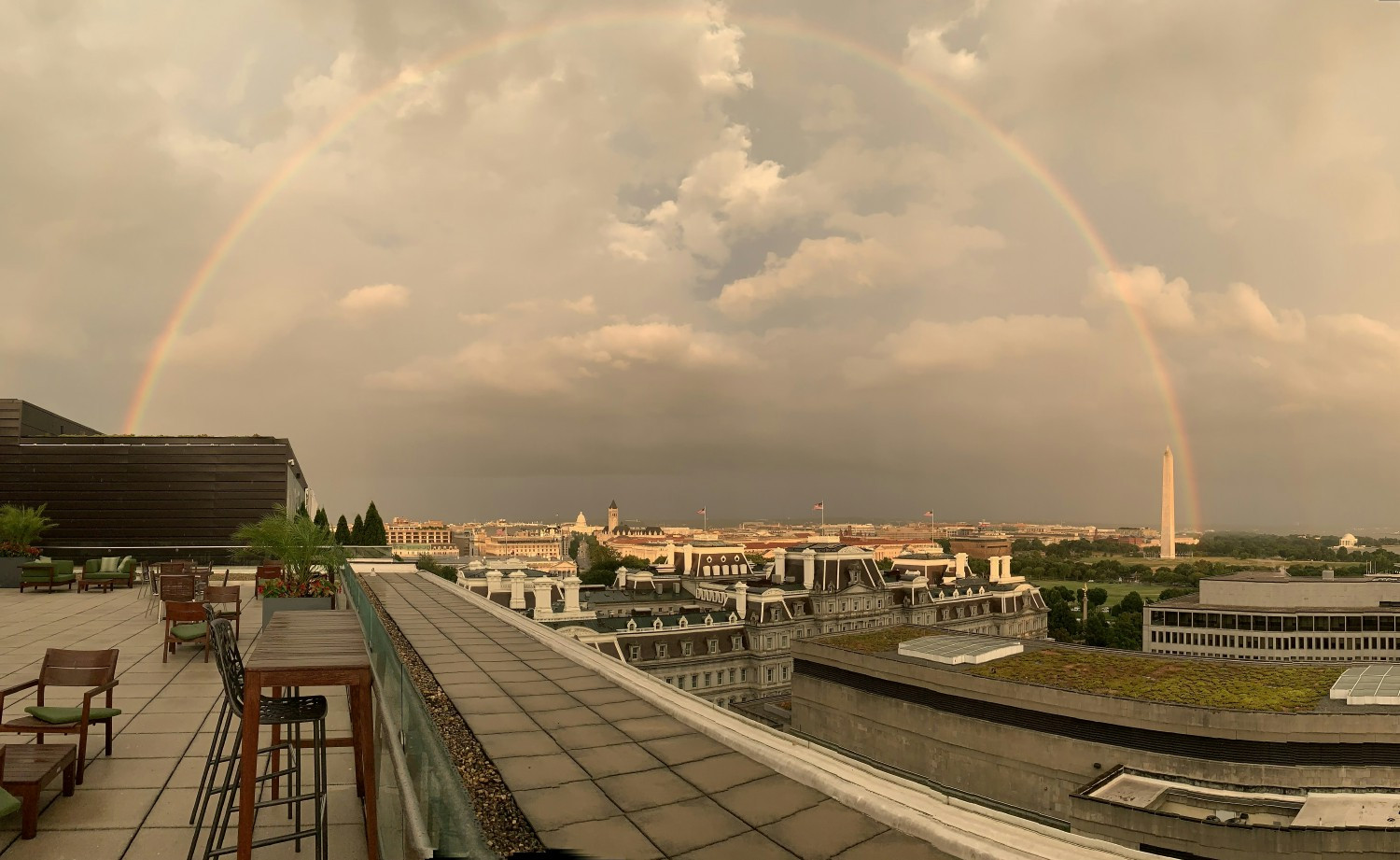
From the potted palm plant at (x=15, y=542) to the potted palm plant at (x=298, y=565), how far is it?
11601 millimetres

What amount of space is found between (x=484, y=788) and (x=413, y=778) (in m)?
1.43

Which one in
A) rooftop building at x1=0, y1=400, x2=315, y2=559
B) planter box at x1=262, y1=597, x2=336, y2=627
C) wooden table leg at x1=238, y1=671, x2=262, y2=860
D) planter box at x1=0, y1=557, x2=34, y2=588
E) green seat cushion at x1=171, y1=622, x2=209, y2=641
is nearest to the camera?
wooden table leg at x1=238, y1=671, x2=262, y2=860

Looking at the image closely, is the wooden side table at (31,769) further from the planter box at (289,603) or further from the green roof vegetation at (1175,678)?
the green roof vegetation at (1175,678)

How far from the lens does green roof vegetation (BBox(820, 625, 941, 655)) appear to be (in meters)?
43.9

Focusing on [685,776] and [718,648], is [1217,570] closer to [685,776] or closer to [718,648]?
[718,648]

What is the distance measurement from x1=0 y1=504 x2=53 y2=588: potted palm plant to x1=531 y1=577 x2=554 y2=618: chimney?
28.3 m

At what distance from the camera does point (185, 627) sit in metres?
11.2

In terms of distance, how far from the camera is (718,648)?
190 feet

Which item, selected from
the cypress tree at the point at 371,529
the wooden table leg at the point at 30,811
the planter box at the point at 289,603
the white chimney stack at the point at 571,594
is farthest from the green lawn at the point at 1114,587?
the wooden table leg at the point at 30,811

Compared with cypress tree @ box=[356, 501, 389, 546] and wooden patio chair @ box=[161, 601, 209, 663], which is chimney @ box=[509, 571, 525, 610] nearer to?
cypress tree @ box=[356, 501, 389, 546]

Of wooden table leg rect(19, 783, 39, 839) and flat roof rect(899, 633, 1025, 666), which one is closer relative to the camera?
wooden table leg rect(19, 783, 39, 839)

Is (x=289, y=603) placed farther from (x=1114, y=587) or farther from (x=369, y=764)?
(x=1114, y=587)

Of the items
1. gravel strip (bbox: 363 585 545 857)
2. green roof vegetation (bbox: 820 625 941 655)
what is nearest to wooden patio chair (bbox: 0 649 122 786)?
gravel strip (bbox: 363 585 545 857)

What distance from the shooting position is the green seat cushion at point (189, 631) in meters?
10.9
